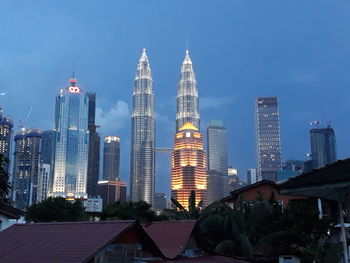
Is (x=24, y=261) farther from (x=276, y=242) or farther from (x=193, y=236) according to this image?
(x=276, y=242)

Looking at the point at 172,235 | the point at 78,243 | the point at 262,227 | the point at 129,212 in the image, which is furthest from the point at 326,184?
the point at 129,212

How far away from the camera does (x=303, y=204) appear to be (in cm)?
3988

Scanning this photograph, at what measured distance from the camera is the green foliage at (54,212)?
66125 millimetres

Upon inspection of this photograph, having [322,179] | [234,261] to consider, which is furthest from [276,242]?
[322,179]

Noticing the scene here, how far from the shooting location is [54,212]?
6788 centimetres

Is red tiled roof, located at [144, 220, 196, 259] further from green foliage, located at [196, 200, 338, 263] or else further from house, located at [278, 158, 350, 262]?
house, located at [278, 158, 350, 262]

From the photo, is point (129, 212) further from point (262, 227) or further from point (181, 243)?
point (181, 243)

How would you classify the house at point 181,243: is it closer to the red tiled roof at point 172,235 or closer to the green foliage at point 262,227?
the red tiled roof at point 172,235

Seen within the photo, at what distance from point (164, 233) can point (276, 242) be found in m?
14.8

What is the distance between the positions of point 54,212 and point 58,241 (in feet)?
159

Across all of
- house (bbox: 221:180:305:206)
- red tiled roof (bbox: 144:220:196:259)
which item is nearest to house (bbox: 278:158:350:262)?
red tiled roof (bbox: 144:220:196:259)

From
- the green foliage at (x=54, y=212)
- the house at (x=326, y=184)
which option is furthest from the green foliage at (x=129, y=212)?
the house at (x=326, y=184)

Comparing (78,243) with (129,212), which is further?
(129,212)

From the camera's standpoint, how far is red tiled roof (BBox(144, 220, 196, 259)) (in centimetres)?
2933
